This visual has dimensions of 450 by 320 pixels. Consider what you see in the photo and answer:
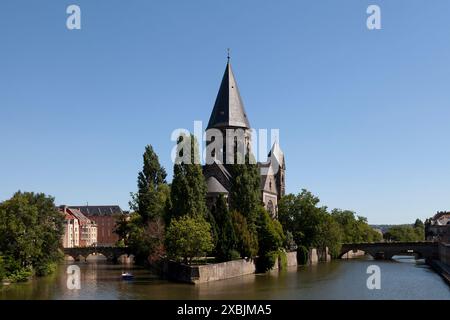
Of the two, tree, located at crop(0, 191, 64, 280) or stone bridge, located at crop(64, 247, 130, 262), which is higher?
tree, located at crop(0, 191, 64, 280)

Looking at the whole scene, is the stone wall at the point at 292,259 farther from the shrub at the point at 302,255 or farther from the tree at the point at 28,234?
the tree at the point at 28,234

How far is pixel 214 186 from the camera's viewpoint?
3068 inches

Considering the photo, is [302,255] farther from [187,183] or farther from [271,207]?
[187,183]

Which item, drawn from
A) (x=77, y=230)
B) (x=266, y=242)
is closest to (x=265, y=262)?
(x=266, y=242)

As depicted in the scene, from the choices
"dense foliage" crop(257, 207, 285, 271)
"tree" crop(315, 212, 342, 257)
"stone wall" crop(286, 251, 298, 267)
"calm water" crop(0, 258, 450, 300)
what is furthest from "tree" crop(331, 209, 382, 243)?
"calm water" crop(0, 258, 450, 300)

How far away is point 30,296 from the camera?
43.9 m

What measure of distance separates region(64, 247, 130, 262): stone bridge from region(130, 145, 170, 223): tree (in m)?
18.0

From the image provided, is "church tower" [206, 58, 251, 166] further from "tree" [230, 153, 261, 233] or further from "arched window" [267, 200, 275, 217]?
"tree" [230, 153, 261, 233]

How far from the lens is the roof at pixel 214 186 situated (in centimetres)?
7719

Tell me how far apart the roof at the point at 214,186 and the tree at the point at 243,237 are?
14.9 m

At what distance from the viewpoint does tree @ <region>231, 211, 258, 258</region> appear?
61.0 m

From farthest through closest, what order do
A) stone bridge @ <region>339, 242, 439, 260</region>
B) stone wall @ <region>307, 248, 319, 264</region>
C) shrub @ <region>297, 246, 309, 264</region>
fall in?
stone bridge @ <region>339, 242, 439, 260</region> < stone wall @ <region>307, 248, 319, 264</region> < shrub @ <region>297, 246, 309, 264</region>

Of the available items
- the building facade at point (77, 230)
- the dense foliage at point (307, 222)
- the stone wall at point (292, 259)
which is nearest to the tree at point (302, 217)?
the dense foliage at point (307, 222)
